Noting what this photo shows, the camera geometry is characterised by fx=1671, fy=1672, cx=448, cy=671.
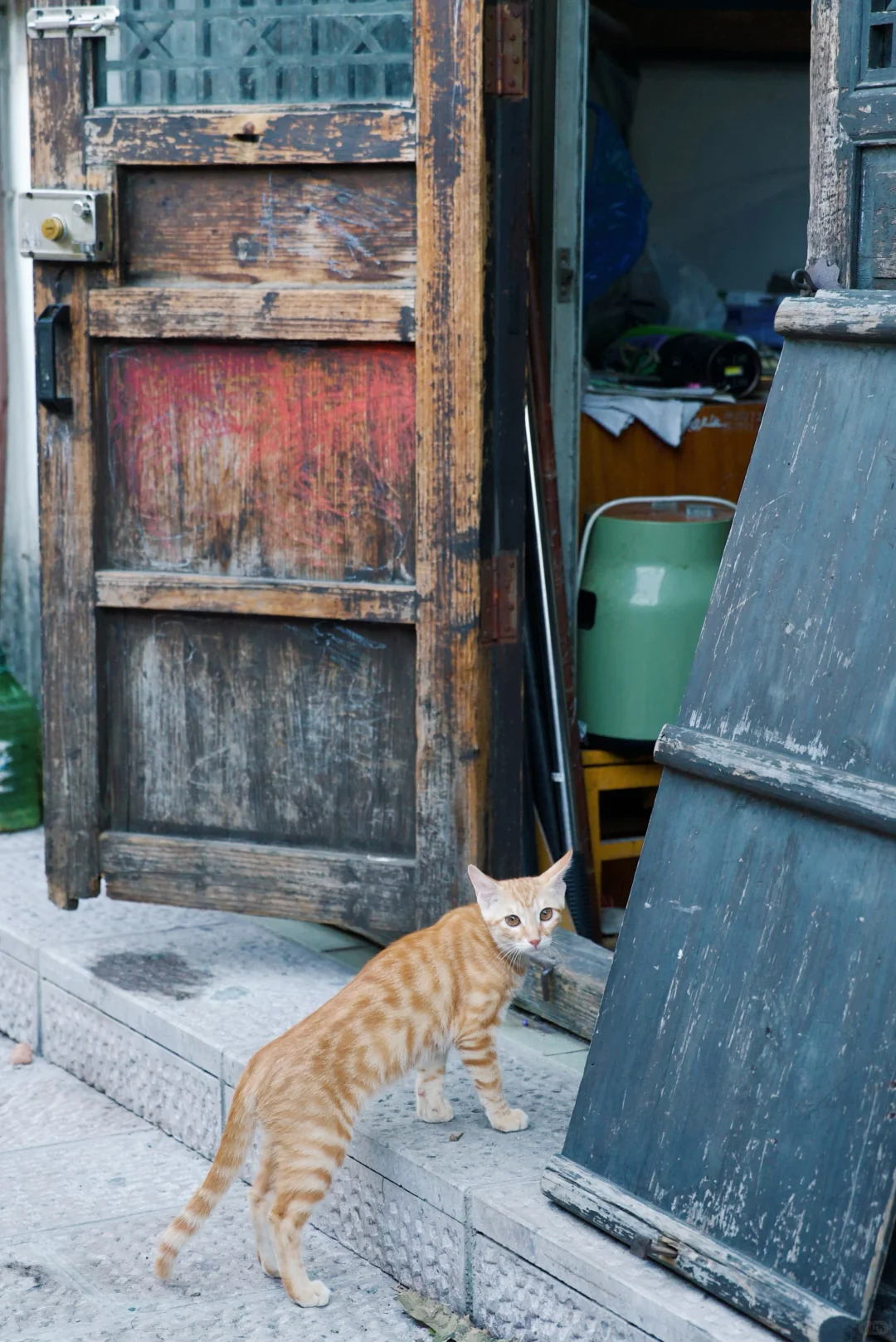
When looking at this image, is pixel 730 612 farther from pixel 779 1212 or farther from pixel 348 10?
pixel 348 10

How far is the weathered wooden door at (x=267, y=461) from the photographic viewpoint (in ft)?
11.9

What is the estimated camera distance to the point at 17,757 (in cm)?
541

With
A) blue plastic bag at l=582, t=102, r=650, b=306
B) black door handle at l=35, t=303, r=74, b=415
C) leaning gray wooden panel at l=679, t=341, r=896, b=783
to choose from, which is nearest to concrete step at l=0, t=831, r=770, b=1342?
leaning gray wooden panel at l=679, t=341, r=896, b=783

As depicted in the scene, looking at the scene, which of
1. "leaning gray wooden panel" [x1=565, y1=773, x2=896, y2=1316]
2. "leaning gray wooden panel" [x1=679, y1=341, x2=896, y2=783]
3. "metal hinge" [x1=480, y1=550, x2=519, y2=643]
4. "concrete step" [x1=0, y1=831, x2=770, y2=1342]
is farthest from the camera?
"metal hinge" [x1=480, y1=550, x2=519, y2=643]

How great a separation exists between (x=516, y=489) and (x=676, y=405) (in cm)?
131

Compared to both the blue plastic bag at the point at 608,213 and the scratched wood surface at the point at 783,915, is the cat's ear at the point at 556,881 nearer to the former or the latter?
the scratched wood surface at the point at 783,915

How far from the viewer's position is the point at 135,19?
3.83m

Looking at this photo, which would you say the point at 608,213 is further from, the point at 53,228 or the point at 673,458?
the point at 53,228

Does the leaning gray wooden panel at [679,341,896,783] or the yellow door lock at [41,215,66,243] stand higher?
the yellow door lock at [41,215,66,243]

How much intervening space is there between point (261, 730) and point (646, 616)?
3.79 feet

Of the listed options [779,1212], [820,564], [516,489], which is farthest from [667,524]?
[779,1212]

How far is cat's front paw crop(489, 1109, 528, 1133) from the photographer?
3240 millimetres

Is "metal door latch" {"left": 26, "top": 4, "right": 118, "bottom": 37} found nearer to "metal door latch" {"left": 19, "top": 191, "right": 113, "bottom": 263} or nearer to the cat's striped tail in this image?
"metal door latch" {"left": 19, "top": 191, "right": 113, "bottom": 263}

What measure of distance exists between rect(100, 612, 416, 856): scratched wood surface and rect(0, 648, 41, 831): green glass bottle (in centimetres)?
134
